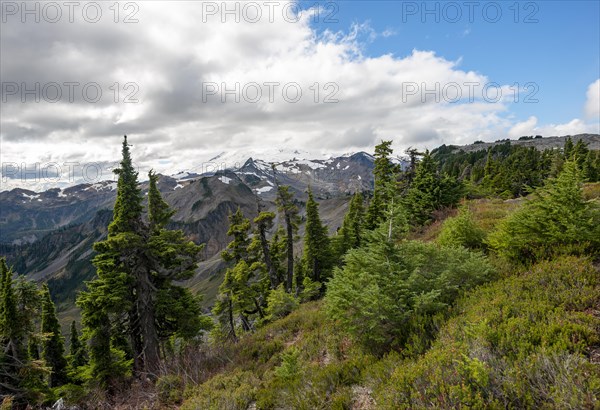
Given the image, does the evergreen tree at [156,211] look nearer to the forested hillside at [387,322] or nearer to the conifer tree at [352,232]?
the forested hillside at [387,322]

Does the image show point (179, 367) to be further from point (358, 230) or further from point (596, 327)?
point (358, 230)

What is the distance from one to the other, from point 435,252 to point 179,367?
1028 centimetres

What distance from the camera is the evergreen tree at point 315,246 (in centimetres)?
3288

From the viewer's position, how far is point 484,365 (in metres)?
5.13

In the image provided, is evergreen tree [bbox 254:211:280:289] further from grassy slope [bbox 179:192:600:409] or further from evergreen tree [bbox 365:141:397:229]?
grassy slope [bbox 179:192:600:409]

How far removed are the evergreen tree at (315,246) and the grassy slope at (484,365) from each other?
22018mm

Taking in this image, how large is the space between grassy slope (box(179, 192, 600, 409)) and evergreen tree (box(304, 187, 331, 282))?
2202cm

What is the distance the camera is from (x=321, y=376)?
7.53 metres

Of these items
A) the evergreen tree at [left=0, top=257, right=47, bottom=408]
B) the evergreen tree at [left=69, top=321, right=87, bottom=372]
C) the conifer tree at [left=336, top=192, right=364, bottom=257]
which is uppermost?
the conifer tree at [left=336, top=192, right=364, bottom=257]

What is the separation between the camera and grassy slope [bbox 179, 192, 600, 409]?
4.71m

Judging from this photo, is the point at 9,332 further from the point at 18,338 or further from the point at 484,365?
the point at 484,365

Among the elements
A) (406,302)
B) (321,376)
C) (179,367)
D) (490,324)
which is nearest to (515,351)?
(490,324)

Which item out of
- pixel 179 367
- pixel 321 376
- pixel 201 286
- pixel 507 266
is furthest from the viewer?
pixel 201 286

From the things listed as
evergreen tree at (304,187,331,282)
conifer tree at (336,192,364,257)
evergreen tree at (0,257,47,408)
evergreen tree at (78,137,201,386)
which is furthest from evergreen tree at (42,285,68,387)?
conifer tree at (336,192,364,257)
